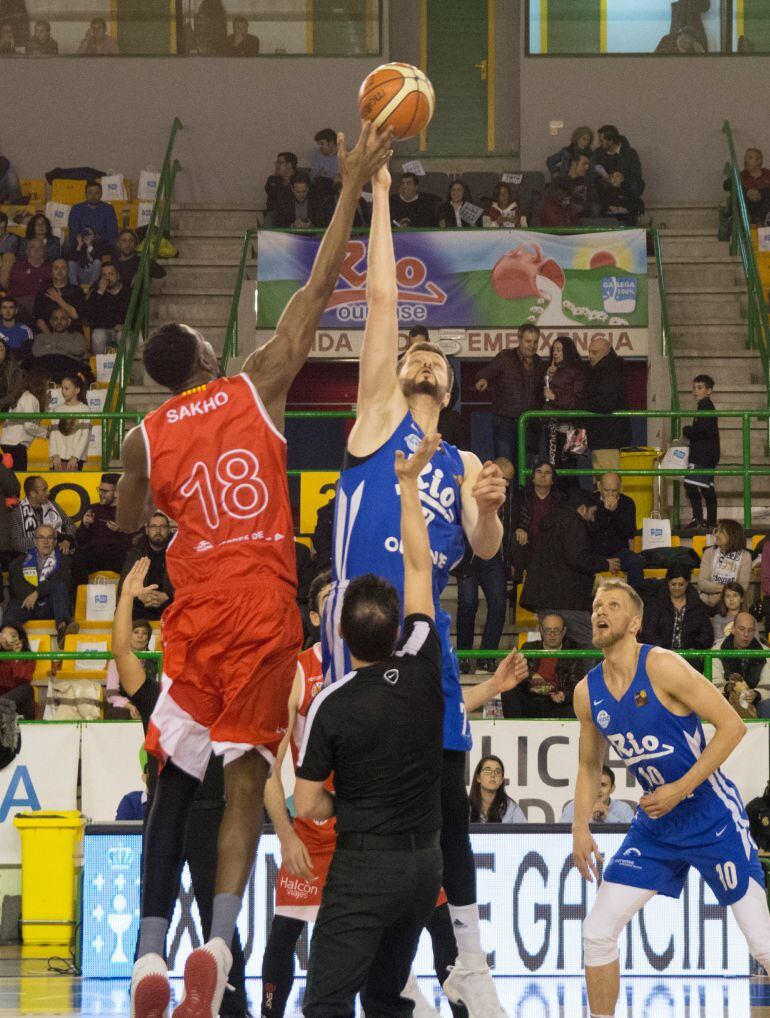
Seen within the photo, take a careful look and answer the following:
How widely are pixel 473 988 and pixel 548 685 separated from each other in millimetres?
6569

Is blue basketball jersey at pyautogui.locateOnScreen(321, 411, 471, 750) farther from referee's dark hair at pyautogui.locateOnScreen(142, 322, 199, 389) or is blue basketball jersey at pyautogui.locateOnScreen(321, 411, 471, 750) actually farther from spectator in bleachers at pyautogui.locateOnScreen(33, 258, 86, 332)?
spectator in bleachers at pyautogui.locateOnScreen(33, 258, 86, 332)

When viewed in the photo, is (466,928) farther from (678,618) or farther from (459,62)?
(459,62)

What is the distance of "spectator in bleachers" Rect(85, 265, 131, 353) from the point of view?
19391 mm

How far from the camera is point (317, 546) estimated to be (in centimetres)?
1418

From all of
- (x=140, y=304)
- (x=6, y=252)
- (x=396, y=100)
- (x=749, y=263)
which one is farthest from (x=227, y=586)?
(x=6, y=252)

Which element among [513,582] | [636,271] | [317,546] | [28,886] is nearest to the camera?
[28,886]

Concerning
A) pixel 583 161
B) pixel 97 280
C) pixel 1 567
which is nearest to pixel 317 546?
pixel 1 567

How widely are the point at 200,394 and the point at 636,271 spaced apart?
13.7 m

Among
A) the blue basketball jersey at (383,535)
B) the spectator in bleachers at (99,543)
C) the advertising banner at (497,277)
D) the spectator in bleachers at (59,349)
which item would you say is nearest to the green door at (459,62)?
the advertising banner at (497,277)

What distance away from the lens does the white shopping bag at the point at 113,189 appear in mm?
21625

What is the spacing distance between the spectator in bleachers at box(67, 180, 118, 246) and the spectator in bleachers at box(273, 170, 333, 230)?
7.02 ft

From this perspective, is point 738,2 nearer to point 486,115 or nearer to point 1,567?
point 486,115

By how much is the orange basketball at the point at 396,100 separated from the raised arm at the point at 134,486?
58.7 inches

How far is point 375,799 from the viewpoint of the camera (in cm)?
523
